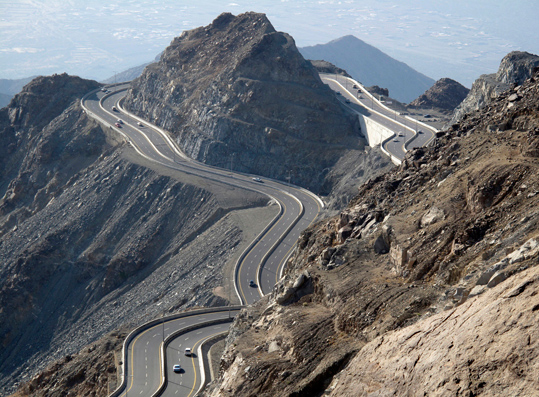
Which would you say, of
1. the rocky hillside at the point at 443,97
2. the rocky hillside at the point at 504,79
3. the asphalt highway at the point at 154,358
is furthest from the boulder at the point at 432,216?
the rocky hillside at the point at 443,97

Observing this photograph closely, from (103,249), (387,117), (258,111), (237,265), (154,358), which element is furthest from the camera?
(258,111)

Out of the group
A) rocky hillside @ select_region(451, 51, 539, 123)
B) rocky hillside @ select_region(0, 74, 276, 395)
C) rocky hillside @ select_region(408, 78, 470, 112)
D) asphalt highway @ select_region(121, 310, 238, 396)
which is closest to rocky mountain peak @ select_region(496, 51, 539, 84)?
rocky hillside @ select_region(451, 51, 539, 123)

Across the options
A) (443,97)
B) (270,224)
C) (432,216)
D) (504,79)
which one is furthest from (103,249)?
(443,97)

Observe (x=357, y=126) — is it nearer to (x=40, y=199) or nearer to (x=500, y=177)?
(x=40, y=199)

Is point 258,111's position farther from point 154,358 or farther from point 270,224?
point 154,358

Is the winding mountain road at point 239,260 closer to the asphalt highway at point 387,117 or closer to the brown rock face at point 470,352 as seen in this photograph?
the asphalt highway at point 387,117

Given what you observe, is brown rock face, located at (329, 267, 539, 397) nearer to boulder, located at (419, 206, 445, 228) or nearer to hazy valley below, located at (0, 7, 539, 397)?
hazy valley below, located at (0, 7, 539, 397)

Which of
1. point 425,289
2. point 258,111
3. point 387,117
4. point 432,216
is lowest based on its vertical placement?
point 387,117
